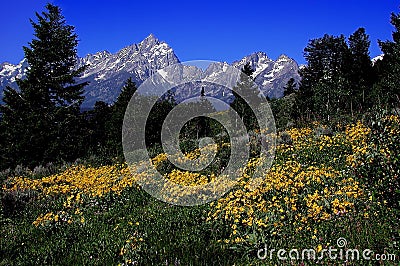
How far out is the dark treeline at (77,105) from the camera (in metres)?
22.7

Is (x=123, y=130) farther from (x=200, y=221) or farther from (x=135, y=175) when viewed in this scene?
(x=200, y=221)

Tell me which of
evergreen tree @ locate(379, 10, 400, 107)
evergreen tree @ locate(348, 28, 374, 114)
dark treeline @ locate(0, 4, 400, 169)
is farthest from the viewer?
evergreen tree @ locate(348, 28, 374, 114)

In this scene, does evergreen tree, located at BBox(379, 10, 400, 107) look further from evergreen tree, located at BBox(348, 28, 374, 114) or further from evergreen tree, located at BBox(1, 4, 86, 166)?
evergreen tree, located at BBox(1, 4, 86, 166)

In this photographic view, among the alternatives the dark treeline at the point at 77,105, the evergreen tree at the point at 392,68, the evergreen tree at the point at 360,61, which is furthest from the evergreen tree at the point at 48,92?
the evergreen tree at the point at 360,61

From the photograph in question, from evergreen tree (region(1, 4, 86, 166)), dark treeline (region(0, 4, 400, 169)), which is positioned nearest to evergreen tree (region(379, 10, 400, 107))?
dark treeline (region(0, 4, 400, 169))

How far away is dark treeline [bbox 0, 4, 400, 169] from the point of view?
Answer: 895 inches

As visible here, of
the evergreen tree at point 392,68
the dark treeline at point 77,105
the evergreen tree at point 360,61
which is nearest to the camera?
the dark treeline at point 77,105

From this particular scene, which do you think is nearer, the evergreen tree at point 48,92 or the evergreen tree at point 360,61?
the evergreen tree at point 48,92

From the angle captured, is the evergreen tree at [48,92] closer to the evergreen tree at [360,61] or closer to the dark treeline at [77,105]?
the dark treeline at [77,105]

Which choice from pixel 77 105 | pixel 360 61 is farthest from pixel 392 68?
pixel 77 105

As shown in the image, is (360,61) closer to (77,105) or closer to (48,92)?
(77,105)

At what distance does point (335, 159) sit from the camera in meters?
8.66

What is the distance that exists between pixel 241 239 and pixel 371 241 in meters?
1.66

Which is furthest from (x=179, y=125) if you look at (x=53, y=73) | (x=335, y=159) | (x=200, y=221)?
(x=53, y=73)
